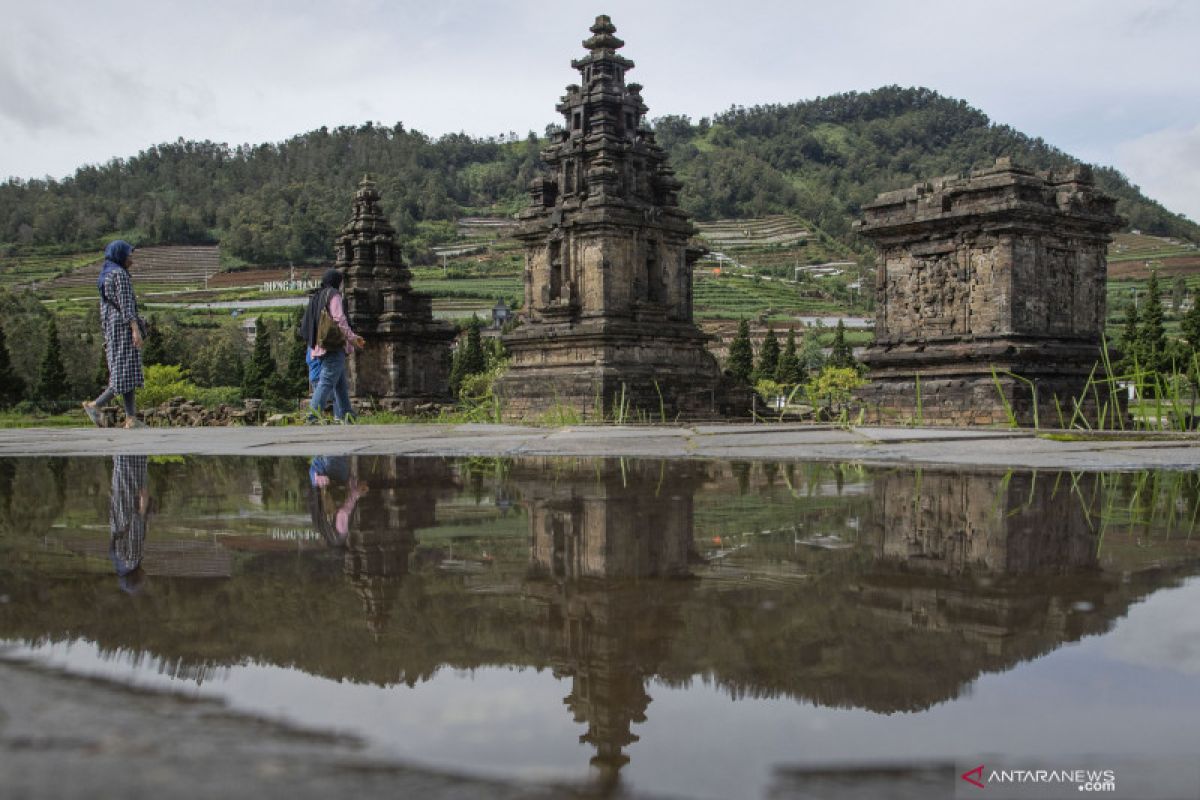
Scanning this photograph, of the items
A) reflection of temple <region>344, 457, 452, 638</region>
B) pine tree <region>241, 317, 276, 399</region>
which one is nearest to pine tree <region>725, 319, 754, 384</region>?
pine tree <region>241, 317, 276, 399</region>

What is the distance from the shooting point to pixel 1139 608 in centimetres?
174

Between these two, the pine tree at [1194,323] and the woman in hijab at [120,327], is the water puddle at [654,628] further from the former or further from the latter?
the pine tree at [1194,323]

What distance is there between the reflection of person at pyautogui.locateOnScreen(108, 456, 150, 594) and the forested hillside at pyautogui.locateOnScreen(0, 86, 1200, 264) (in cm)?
11623

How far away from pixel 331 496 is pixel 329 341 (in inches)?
300

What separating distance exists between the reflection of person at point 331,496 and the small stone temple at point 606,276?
42.7ft

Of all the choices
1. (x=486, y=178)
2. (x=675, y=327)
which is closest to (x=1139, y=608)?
(x=675, y=327)

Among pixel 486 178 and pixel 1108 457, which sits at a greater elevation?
pixel 486 178

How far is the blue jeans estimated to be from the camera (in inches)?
429

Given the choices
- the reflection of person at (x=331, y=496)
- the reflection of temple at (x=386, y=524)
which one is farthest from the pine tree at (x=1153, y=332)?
the reflection of temple at (x=386, y=524)

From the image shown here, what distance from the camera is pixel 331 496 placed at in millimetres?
3439

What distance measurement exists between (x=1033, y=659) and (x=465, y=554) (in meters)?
1.26

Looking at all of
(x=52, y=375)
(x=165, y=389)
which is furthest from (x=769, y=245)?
(x=165, y=389)

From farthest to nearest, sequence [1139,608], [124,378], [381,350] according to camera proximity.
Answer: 1. [381,350]
2. [124,378]
3. [1139,608]

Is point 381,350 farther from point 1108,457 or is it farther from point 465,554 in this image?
→ point 465,554
